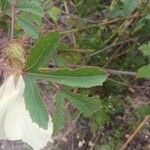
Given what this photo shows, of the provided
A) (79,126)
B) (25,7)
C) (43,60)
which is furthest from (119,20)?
(43,60)

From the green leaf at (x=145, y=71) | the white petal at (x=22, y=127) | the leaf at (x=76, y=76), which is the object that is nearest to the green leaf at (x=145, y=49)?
the green leaf at (x=145, y=71)

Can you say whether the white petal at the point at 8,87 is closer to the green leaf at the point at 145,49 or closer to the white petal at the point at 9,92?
the white petal at the point at 9,92

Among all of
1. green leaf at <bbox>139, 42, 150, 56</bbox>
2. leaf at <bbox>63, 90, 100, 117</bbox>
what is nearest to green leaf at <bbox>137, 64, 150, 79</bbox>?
green leaf at <bbox>139, 42, 150, 56</bbox>

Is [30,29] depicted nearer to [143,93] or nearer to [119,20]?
[119,20]

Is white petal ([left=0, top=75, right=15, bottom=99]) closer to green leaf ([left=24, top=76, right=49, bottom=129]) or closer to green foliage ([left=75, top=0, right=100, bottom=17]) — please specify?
green leaf ([left=24, top=76, right=49, bottom=129])

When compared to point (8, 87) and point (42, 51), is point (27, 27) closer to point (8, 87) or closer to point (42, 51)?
point (42, 51)

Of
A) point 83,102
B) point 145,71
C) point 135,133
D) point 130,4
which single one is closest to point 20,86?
point 83,102
